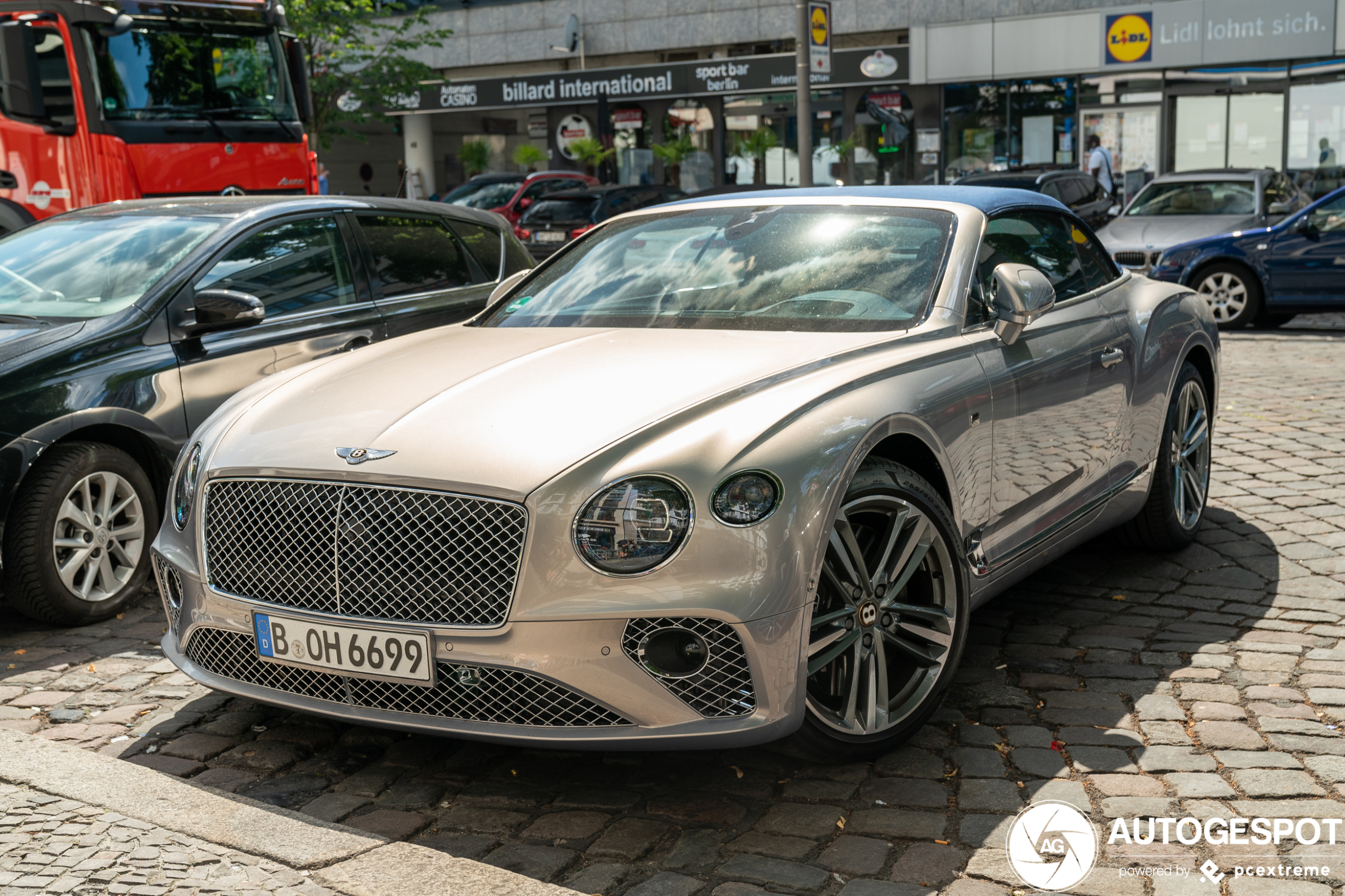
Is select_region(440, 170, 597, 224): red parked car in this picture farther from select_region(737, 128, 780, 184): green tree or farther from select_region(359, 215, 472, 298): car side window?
select_region(359, 215, 472, 298): car side window

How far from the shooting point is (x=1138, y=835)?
329 centimetres

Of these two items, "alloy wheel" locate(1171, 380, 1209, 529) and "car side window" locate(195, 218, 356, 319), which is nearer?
"alloy wheel" locate(1171, 380, 1209, 529)

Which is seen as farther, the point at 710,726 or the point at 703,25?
the point at 703,25

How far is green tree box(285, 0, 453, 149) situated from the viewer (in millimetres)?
21625

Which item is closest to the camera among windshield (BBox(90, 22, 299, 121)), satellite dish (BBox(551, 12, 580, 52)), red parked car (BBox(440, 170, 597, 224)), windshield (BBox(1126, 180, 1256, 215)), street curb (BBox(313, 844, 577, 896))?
street curb (BBox(313, 844, 577, 896))

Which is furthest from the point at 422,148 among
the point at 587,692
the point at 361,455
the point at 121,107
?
the point at 587,692

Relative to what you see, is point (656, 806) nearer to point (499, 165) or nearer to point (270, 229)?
point (270, 229)

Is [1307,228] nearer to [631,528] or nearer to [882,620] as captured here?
[882,620]

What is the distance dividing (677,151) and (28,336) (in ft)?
94.2

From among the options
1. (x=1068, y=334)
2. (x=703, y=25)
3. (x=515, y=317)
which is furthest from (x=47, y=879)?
(x=703, y=25)

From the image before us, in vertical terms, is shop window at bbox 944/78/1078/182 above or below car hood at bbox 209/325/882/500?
above

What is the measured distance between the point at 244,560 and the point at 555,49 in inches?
1326

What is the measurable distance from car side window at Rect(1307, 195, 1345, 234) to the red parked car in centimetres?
1344

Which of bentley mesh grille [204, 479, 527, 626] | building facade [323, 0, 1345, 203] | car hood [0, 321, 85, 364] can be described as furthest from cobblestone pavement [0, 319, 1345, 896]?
building facade [323, 0, 1345, 203]
